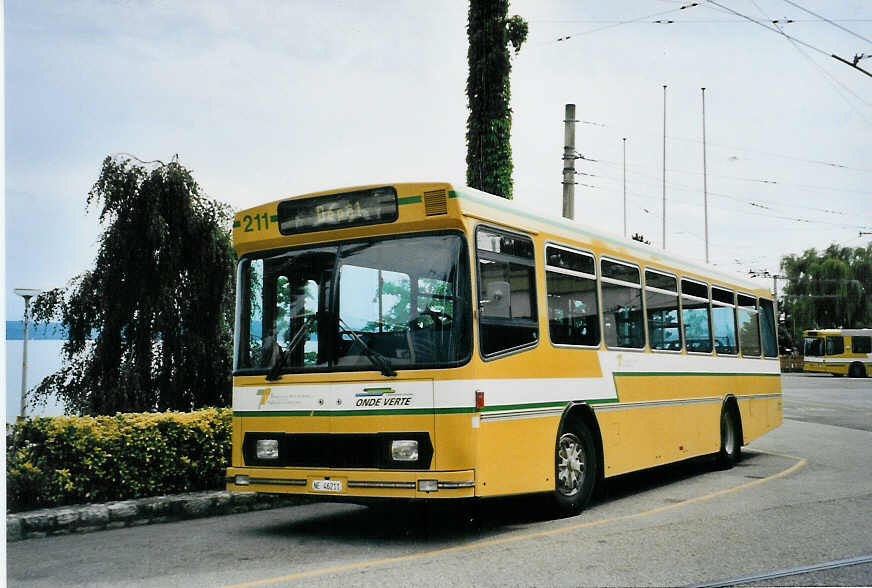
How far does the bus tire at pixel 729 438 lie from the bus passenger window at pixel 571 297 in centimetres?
504

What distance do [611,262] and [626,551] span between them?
4078mm

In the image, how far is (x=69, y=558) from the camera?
24.3 feet

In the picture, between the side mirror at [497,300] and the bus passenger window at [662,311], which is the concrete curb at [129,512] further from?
the bus passenger window at [662,311]

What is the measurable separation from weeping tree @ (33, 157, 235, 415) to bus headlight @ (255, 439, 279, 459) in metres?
6.09

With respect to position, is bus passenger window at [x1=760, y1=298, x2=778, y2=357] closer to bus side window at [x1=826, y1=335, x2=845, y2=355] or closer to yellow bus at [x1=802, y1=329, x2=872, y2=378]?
yellow bus at [x1=802, y1=329, x2=872, y2=378]

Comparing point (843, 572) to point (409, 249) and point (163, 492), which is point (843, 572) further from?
point (163, 492)

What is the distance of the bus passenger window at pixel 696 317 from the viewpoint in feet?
41.6

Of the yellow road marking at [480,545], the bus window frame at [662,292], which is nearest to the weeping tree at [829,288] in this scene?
the bus window frame at [662,292]

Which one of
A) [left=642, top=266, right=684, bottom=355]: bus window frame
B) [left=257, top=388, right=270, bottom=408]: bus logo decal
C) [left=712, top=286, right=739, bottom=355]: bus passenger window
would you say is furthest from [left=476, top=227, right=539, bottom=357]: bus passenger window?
[left=712, top=286, right=739, bottom=355]: bus passenger window

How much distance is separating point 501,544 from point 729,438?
7.65 meters

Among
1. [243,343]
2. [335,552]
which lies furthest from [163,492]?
[335,552]

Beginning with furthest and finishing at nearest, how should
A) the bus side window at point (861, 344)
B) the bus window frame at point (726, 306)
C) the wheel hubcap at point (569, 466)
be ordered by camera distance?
the bus side window at point (861, 344) → the bus window frame at point (726, 306) → the wheel hubcap at point (569, 466)

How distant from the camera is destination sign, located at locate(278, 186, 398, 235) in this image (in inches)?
318

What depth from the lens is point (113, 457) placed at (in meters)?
9.34
